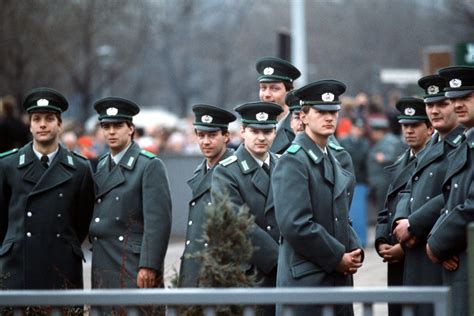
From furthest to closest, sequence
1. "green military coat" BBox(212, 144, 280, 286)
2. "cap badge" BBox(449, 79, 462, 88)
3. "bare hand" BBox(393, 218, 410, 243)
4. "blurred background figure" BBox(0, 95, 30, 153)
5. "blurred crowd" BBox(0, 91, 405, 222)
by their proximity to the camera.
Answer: "blurred crowd" BBox(0, 91, 405, 222) → "blurred background figure" BBox(0, 95, 30, 153) → "green military coat" BBox(212, 144, 280, 286) → "bare hand" BBox(393, 218, 410, 243) → "cap badge" BBox(449, 79, 462, 88)

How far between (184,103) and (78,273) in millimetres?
41272

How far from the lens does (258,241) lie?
945 centimetres

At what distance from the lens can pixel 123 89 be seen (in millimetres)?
47969

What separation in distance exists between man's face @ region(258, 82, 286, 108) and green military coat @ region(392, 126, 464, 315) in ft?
6.19

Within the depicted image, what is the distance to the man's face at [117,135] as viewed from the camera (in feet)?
33.3

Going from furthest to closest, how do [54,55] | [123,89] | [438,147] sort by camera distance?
1. [123,89]
2. [54,55]
3. [438,147]

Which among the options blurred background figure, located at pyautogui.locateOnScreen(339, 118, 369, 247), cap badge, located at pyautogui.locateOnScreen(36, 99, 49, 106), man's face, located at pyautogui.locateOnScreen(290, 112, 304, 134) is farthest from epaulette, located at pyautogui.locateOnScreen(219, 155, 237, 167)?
blurred background figure, located at pyautogui.locateOnScreen(339, 118, 369, 247)

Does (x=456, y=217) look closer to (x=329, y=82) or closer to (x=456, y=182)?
(x=456, y=182)

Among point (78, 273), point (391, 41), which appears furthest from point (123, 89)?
point (78, 273)

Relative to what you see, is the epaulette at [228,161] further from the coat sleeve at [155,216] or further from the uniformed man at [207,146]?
the coat sleeve at [155,216]

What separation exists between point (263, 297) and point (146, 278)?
3549mm

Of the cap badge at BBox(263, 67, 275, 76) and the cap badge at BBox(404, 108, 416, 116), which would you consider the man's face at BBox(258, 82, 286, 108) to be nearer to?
the cap badge at BBox(263, 67, 275, 76)

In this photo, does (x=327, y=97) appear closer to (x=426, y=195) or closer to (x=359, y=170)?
(x=426, y=195)

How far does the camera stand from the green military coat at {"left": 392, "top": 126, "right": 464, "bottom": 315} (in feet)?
30.9
